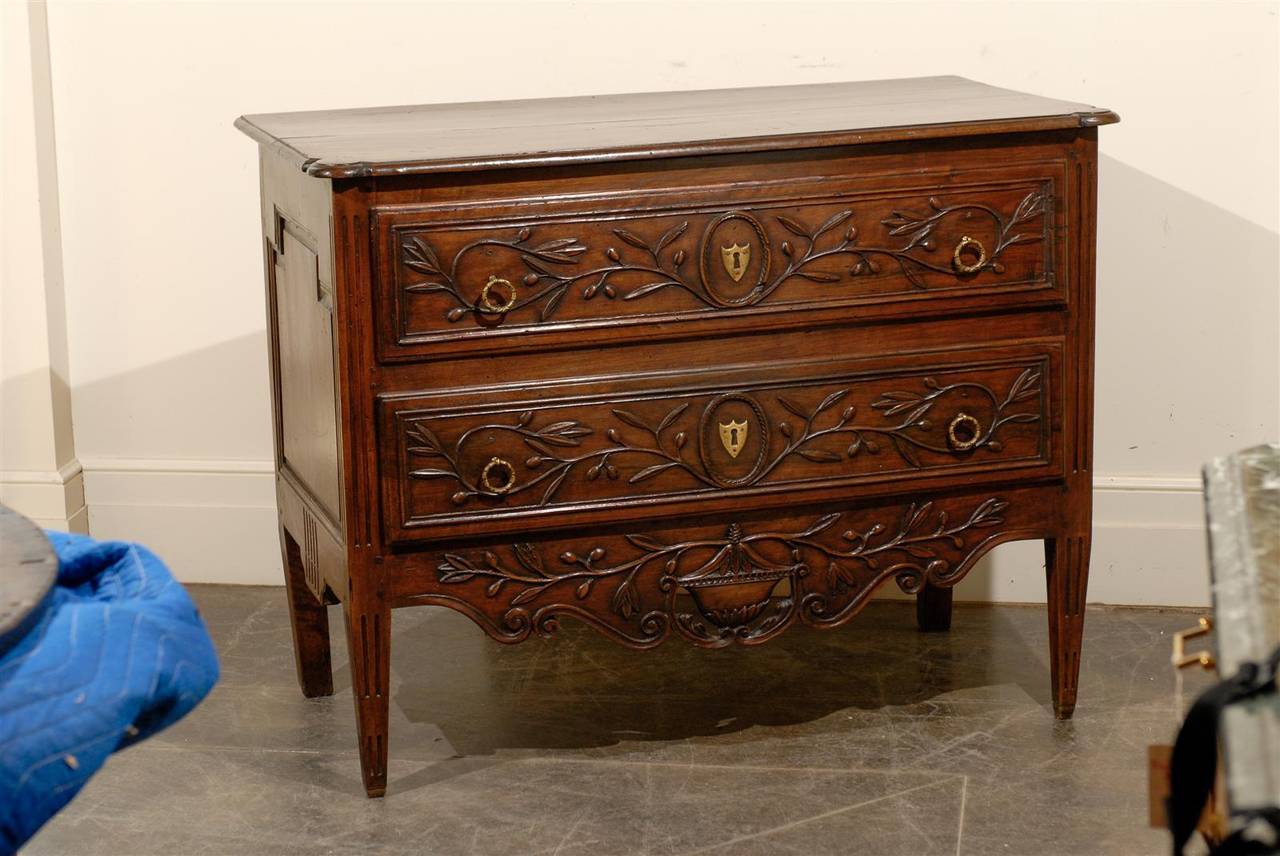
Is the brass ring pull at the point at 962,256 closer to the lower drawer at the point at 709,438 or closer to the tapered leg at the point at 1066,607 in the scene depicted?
the lower drawer at the point at 709,438

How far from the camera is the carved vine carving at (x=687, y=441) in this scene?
2.29 metres

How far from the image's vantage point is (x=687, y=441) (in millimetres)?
2359

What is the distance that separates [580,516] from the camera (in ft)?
7.73

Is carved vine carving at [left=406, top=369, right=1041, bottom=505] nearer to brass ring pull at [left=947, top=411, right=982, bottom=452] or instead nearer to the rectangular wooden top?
brass ring pull at [left=947, top=411, right=982, bottom=452]

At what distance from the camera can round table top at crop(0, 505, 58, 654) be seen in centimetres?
115

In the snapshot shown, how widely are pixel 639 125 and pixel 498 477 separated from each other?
58 centimetres

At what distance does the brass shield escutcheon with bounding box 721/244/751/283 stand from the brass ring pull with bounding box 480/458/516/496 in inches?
16.1

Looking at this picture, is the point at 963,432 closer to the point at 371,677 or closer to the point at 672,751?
the point at 672,751

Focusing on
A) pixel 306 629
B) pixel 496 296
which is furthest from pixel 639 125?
pixel 306 629

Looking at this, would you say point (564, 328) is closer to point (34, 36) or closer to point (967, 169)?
point (967, 169)

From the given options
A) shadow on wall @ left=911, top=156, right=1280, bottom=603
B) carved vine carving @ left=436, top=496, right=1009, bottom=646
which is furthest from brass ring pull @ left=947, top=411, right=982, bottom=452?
shadow on wall @ left=911, top=156, right=1280, bottom=603

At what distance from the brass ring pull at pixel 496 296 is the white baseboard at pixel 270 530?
1223mm

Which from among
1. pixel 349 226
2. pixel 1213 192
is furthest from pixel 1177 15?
pixel 349 226

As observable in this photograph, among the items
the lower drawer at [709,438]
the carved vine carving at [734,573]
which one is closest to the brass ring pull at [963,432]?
the lower drawer at [709,438]
